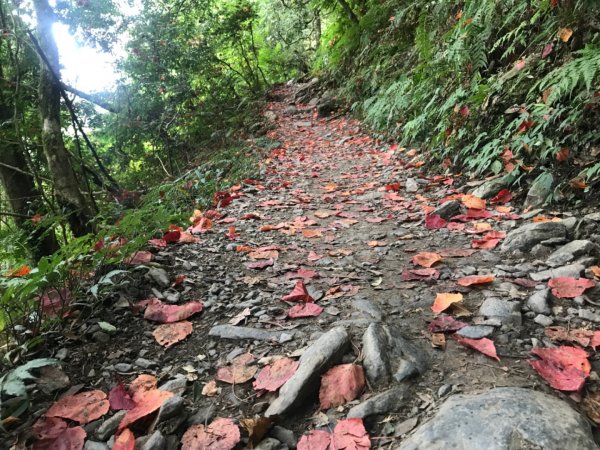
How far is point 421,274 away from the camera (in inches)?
94.3

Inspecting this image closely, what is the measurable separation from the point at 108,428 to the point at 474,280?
182 cm

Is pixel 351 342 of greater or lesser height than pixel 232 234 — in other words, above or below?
below

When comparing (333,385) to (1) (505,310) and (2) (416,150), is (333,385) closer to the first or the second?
(1) (505,310)

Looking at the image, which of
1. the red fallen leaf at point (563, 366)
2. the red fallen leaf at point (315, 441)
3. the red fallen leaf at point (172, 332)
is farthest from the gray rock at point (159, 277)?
the red fallen leaf at point (563, 366)

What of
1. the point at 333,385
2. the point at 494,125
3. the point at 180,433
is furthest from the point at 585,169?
the point at 180,433

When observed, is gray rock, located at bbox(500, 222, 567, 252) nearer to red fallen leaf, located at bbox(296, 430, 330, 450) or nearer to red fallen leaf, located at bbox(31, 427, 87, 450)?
red fallen leaf, located at bbox(296, 430, 330, 450)

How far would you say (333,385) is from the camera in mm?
1508

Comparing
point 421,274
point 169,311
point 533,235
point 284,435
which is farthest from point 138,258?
point 533,235

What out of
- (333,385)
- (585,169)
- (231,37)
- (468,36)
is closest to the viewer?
(333,385)

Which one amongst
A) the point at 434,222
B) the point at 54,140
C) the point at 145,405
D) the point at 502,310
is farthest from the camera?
the point at 54,140

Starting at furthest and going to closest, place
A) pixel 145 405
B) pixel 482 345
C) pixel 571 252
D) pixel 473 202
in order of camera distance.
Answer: pixel 473 202, pixel 571 252, pixel 482 345, pixel 145 405

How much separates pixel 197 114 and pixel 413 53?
5029 millimetres

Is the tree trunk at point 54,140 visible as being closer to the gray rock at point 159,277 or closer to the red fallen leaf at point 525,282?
the gray rock at point 159,277

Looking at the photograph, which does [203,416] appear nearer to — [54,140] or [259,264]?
[259,264]
